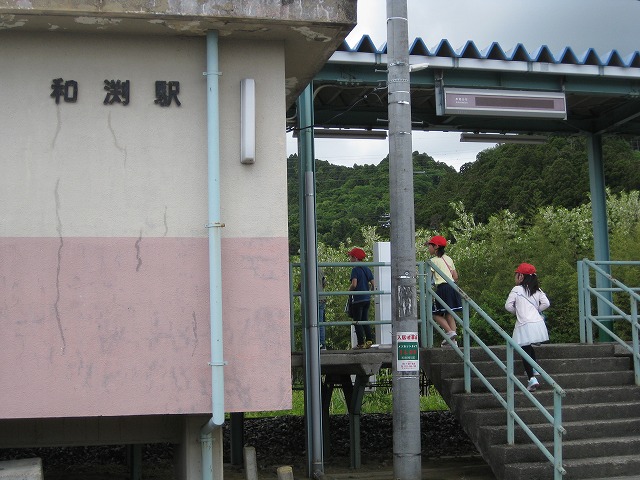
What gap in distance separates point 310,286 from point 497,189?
45.7m

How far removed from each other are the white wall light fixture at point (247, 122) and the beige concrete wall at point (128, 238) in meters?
0.10

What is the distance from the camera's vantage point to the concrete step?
897cm

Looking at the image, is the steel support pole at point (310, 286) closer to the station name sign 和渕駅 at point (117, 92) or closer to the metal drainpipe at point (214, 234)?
the metal drainpipe at point (214, 234)

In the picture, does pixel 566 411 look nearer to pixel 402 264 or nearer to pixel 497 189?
pixel 402 264

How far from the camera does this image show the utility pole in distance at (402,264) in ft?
29.8

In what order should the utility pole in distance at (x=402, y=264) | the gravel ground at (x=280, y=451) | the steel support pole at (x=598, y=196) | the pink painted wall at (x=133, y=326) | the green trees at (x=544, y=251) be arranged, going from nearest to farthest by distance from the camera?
the pink painted wall at (x=133, y=326) < the utility pole in distance at (x=402, y=264) < the gravel ground at (x=280, y=451) < the steel support pole at (x=598, y=196) < the green trees at (x=544, y=251)

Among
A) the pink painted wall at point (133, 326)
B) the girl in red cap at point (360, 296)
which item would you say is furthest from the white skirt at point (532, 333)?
the pink painted wall at point (133, 326)

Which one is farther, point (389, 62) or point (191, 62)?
point (389, 62)

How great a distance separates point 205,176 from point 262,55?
1.10m

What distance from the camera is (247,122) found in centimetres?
696

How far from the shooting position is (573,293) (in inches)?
1201

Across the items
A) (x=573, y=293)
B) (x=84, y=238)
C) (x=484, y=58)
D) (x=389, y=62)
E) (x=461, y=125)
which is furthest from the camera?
(x=573, y=293)

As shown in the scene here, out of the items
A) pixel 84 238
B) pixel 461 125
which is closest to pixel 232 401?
pixel 84 238

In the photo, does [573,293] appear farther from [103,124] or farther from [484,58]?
[103,124]
